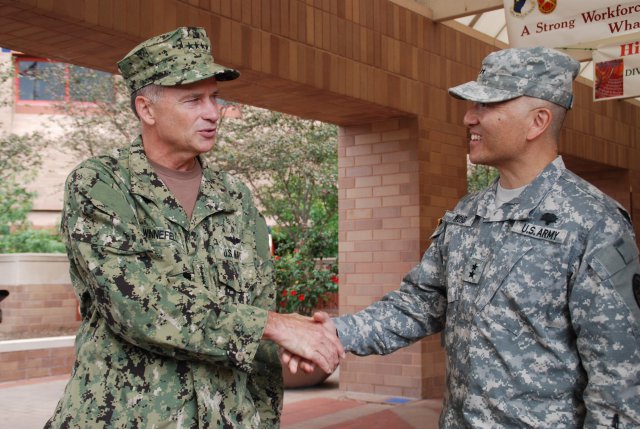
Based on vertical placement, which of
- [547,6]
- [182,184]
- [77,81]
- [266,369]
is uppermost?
[77,81]

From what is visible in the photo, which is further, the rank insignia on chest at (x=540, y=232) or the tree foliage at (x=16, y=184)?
the tree foliage at (x=16, y=184)

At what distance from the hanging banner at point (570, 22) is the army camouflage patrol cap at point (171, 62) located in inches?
141

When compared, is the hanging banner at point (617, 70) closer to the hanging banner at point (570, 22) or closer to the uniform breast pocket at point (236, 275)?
the hanging banner at point (570, 22)

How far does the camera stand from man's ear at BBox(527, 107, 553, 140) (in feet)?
8.29

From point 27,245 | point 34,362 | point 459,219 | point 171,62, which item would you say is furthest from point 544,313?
point 27,245

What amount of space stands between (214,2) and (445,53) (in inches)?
118

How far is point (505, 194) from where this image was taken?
2605 mm

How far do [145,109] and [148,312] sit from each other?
662mm

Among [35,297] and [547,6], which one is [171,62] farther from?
[35,297]

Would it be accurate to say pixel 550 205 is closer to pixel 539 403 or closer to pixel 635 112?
pixel 539 403

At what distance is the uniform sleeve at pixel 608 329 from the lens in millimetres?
2164

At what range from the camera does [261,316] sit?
7.37ft

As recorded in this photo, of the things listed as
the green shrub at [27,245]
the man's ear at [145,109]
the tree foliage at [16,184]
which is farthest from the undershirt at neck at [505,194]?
the green shrub at [27,245]

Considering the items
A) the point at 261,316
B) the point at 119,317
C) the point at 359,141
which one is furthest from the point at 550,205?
the point at 359,141
